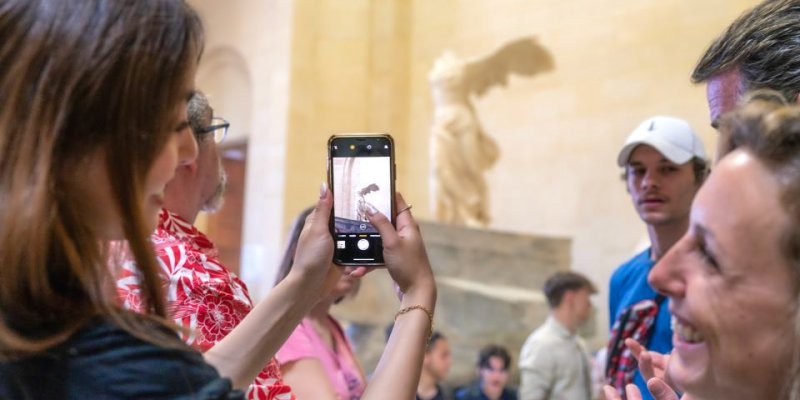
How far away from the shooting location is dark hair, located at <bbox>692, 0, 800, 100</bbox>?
141 centimetres

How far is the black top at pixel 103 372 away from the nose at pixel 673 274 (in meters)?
0.54

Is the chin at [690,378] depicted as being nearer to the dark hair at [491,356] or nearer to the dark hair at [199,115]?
the dark hair at [199,115]

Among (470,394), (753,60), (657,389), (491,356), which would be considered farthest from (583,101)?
(657,389)

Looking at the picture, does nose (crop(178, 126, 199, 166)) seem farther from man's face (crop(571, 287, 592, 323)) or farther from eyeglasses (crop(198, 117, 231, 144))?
man's face (crop(571, 287, 592, 323))

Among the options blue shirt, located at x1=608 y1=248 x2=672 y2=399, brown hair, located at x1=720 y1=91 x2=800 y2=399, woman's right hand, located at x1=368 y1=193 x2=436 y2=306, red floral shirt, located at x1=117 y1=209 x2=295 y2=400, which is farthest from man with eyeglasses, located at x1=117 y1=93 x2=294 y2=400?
blue shirt, located at x1=608 y1=248 x2=672 y2=399

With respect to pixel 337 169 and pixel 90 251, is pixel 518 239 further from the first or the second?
pixel 90 251

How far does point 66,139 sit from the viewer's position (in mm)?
938

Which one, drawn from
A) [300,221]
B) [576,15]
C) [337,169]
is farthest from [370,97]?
[337,169]

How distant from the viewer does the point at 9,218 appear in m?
0.90

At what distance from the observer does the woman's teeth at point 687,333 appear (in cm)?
102

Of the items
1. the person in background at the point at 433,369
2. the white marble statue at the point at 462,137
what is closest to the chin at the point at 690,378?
the person in background at the point at 433,369

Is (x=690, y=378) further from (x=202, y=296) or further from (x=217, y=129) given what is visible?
(x=217, y=129)

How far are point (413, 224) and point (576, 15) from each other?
33.3 ft

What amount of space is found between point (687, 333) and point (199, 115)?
1.15 meters
